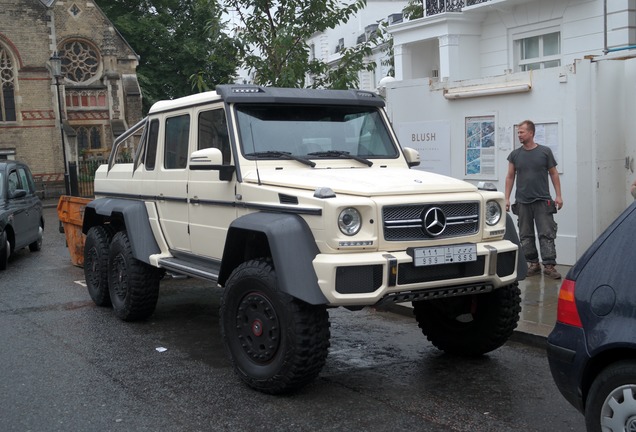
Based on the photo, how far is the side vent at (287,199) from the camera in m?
5.96

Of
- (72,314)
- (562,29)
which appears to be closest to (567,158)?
(72,314)

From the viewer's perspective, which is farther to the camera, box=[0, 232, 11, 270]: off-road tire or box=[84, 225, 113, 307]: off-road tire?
box=[0, 232, 11, 270]: off-road tire

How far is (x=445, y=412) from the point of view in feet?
18.2

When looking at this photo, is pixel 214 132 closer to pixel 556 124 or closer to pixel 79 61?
pixel 556 124

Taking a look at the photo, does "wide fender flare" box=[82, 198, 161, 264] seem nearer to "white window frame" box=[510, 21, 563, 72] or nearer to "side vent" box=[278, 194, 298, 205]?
"side vent" box=[278, 194, 298, 205]

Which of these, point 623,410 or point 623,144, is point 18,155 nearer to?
point 623,144

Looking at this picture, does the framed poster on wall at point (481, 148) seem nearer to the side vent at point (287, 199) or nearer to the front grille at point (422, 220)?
the front grille at point (422, 220)

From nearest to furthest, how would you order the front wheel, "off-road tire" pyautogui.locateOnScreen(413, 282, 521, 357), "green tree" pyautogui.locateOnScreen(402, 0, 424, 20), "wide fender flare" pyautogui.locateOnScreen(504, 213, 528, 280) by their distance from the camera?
the front wheel
"wide fender flare" pyautogui.locateOnScreen(504, 213, 528, 280)
"off-road tire" pyautogui.locateOnScreen(413, 282, 521, 357)
"green tree" pyautogui.locateOnScreen(402, 0, 424, 20)

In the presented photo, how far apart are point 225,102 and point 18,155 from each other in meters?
34.1

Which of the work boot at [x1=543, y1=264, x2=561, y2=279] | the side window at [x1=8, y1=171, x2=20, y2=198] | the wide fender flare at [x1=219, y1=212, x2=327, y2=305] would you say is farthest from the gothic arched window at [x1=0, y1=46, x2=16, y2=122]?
the wide fender flare at [x1=219, y1=212, x2=327, y2=305]

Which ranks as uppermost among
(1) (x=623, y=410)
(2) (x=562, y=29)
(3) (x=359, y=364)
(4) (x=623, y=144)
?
(2) (x=562, y=29)

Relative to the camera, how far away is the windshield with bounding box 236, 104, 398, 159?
22.7ft

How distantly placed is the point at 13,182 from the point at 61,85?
25360 millimetres

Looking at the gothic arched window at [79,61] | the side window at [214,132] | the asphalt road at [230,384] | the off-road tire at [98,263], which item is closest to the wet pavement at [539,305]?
the asphalt road at [230,384]
